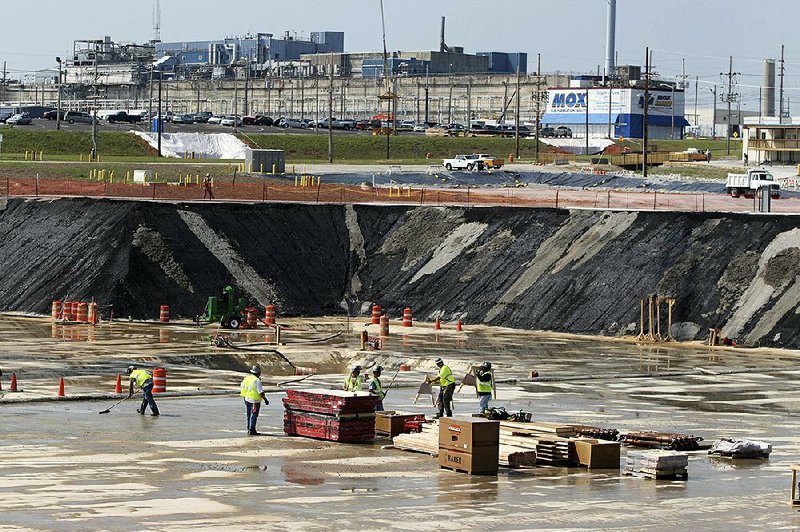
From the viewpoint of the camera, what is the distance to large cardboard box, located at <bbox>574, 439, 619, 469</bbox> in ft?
92.3

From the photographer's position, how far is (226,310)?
55.6 m

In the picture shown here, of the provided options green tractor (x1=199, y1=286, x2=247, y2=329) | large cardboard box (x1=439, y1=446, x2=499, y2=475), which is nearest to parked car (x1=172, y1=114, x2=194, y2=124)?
green tractor (x1=199, y1=286, x2=247, y2=329)

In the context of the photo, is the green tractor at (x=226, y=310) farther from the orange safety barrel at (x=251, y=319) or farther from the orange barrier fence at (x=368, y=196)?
the orange barrier fence at (x=368, y=196)

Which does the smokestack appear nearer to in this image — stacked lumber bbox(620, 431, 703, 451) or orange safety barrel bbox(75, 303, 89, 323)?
orange safety barrel bbox(75, 303, 89, 323)

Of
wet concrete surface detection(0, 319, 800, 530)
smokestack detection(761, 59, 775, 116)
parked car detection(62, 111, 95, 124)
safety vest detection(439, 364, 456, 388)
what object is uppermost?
smokestack detection(761, 59, 775, 116)

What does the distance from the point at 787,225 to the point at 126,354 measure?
26664mm

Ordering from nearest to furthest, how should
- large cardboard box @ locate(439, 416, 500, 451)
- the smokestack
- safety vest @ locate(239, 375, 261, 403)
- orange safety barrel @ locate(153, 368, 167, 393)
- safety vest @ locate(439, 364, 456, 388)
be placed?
1. large cardboard box @ locate(439, 416, 500, 451)
2. safety vest @ locate(239, 375, 261, 403)
3. safety vest @ locate(439, 364, 456, 388)
4. orange safety barrel @ locate(153, 368, 167, 393)
5. the smokestack

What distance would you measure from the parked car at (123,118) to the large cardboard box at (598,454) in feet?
412

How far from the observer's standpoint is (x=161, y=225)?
6362 centimetres

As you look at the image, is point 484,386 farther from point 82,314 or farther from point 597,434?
point 82,314

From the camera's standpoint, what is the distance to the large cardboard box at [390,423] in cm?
3123

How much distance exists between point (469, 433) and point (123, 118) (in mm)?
127872

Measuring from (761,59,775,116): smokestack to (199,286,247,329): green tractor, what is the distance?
141m

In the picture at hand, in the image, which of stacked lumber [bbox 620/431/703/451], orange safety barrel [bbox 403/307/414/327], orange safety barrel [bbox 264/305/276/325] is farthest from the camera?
orange safety barrel [bbox 403/307/414/327]
